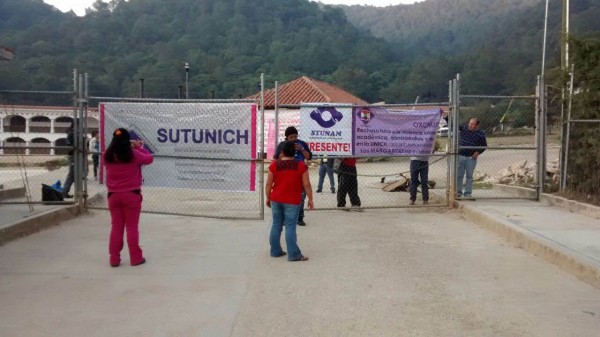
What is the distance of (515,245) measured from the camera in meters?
7.98

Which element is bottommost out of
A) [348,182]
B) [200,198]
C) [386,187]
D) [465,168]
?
[200,198]

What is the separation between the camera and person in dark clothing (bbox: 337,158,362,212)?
36.3 ft

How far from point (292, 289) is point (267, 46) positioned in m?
115

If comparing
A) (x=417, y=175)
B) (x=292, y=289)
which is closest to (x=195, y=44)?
(x=417, y=175)

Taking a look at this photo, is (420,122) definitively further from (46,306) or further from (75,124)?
(46,306)

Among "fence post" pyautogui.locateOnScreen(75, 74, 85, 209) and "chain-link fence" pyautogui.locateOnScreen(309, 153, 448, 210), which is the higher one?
"fence post" pyautogui.locateOnScreen(75, 74, 85, 209)

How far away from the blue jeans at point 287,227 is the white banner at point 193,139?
98.4 inches

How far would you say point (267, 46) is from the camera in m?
117

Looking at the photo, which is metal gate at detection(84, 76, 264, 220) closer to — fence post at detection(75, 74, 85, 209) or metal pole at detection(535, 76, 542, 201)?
fence post at detection(75, 74, 85, 209)

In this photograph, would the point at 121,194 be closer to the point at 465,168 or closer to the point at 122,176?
the point at 122,176

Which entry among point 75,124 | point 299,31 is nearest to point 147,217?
point 75,124

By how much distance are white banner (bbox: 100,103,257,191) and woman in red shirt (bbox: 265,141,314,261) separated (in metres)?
2.49

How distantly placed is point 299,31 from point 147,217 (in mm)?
121038

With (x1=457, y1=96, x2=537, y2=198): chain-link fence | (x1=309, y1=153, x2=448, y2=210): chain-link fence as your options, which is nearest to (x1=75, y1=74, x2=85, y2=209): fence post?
(x1=309, y1=153, x2=448, y2=210): chain-link fence
